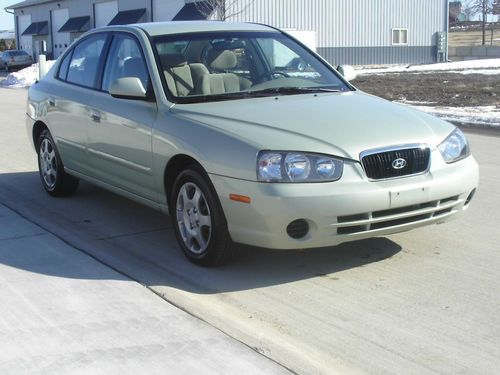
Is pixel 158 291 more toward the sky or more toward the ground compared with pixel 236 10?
more toward the ground

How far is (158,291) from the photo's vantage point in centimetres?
446

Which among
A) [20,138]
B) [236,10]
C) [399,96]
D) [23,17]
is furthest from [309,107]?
[23,17]

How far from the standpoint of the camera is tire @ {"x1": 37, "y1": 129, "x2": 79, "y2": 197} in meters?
6.98

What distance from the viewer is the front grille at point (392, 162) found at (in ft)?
14.2

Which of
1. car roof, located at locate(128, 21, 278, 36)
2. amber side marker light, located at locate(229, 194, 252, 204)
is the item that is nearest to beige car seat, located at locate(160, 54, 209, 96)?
car roof, located at locate(128, 21, 278, 36)

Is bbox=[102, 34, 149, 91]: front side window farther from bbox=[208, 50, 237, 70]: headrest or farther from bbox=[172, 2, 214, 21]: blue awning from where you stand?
bbox=[172, 2, 214, 21]: blue awning

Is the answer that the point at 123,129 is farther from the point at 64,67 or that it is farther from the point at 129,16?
the point at 129,16

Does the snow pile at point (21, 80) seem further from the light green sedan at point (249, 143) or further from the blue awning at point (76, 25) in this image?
the light green sedan at point (249, 143)

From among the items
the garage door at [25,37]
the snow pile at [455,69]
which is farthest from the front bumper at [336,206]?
the garage door at [25,37]

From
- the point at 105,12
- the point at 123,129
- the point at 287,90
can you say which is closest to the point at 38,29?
the point at 105,12

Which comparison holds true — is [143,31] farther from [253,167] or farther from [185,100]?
[253,167]

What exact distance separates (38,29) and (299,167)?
52465 millimetres

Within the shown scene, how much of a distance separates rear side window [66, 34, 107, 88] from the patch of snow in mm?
7519

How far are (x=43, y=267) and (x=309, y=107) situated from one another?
2.20 meters
